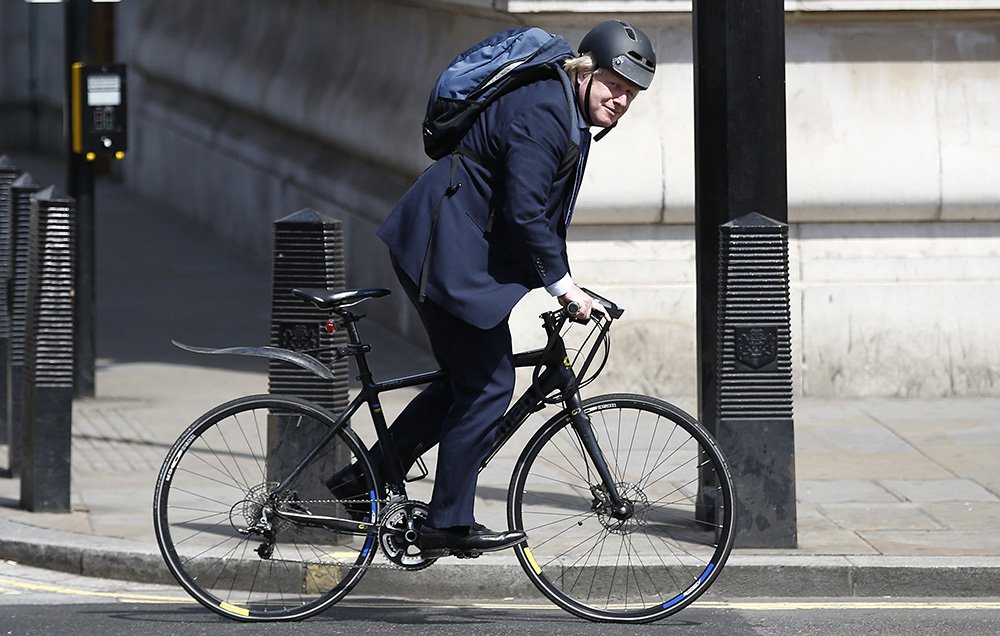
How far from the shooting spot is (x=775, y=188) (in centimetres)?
685

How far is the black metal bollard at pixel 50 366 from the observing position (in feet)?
23.2

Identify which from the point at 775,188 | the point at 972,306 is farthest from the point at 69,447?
the point at 972,306

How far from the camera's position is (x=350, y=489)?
5832 mm

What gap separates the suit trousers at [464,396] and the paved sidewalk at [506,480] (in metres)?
0.70

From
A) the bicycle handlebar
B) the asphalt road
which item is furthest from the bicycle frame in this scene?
the asphalt road

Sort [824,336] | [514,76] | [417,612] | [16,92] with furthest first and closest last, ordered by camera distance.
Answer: [16,92]
[824,336]
[417,612]
[514,76]

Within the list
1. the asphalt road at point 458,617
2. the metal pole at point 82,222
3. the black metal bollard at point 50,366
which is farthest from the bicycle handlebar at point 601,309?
the metal pole at point 82,222

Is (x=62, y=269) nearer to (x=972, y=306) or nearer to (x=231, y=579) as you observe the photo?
(x=231, y=579)

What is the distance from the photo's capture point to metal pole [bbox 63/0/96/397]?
9.43 metres

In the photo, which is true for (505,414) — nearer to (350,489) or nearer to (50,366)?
(350,489)

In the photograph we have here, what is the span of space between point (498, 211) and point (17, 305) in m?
3.04

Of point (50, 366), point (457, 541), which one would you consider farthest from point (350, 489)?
point (50, 366)

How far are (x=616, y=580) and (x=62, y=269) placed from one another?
2.56 metres

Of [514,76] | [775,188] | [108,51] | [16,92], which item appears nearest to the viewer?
[514,76]
